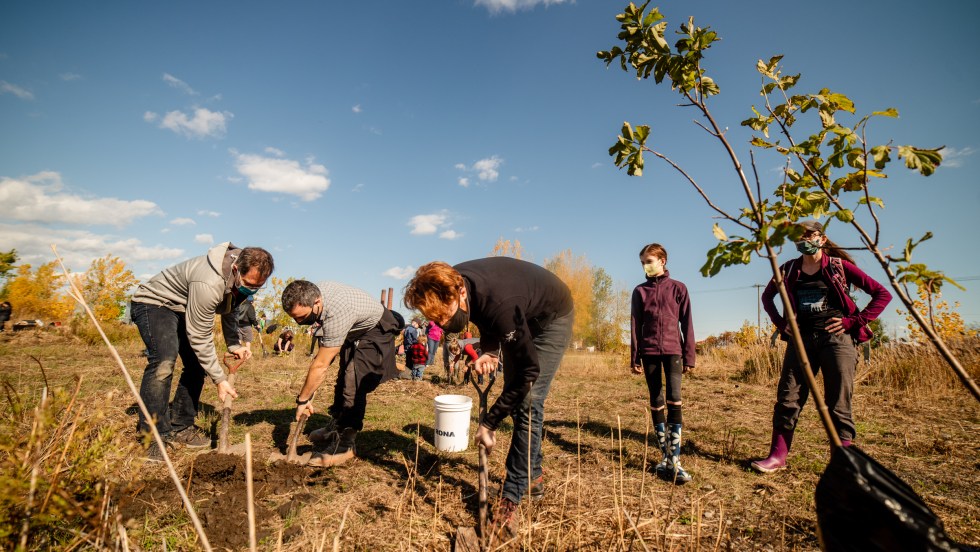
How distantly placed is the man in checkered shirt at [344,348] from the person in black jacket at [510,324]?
1.27 meters

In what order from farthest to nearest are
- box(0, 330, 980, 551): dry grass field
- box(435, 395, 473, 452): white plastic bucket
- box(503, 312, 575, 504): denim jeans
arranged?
box(435, 395, 473, 452): white plastic bucket
box(503, 312, 575, 504): denim jeans
box(0, 330, 980, 551): dry grass field

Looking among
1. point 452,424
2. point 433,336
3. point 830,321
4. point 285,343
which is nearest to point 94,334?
point 285,343

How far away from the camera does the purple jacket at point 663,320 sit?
3.54 meters

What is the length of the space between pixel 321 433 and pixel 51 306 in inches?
793

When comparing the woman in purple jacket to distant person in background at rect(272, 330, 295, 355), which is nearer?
the woman in purple jacket

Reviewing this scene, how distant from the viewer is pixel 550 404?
6.92m

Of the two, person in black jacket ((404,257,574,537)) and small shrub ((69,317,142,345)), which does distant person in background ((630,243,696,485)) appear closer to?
person in black jacket ((404,257,574,537))

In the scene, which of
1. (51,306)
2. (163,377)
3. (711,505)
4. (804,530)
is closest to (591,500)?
(711,505)

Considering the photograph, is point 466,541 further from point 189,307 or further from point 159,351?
point 159,351

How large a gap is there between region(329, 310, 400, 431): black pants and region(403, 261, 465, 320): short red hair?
1719 millimetres

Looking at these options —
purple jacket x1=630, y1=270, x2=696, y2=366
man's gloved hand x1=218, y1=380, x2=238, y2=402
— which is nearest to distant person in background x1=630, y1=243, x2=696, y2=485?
purple jacket x1=630, y1=270, x2=696, y2=366

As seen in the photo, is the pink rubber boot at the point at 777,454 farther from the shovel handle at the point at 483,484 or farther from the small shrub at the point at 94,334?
the small shrub at the point at 94,334

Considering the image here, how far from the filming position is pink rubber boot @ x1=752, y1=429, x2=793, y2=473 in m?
3.59

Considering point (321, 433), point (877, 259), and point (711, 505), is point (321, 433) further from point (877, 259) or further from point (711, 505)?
point (877, 259)
